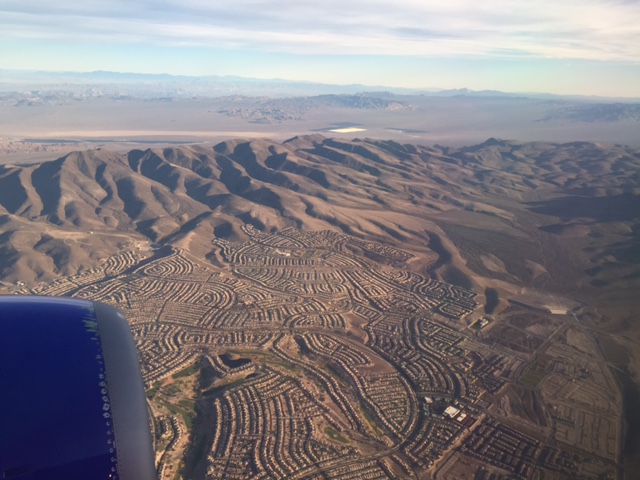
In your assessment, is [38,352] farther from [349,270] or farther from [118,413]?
[349,270]

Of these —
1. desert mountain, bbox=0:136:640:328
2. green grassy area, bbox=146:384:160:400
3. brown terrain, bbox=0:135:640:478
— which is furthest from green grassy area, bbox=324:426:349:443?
desert mountain, bbox=0:136:640:328

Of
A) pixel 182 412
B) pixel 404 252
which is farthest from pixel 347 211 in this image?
pixel 182 412

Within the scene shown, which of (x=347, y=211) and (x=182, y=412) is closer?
(x=182, y=412)

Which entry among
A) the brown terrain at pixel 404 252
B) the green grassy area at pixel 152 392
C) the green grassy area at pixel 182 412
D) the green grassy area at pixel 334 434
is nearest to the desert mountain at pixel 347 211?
the brown terrain at pixel 404 252

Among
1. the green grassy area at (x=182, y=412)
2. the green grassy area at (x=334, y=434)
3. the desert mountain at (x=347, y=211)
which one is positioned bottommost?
the green grassy area at (x=334, y=434)

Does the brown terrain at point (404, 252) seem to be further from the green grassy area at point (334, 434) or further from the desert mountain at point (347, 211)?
the desert mountain at point (347, 211)

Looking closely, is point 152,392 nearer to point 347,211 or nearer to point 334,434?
point 334,434
